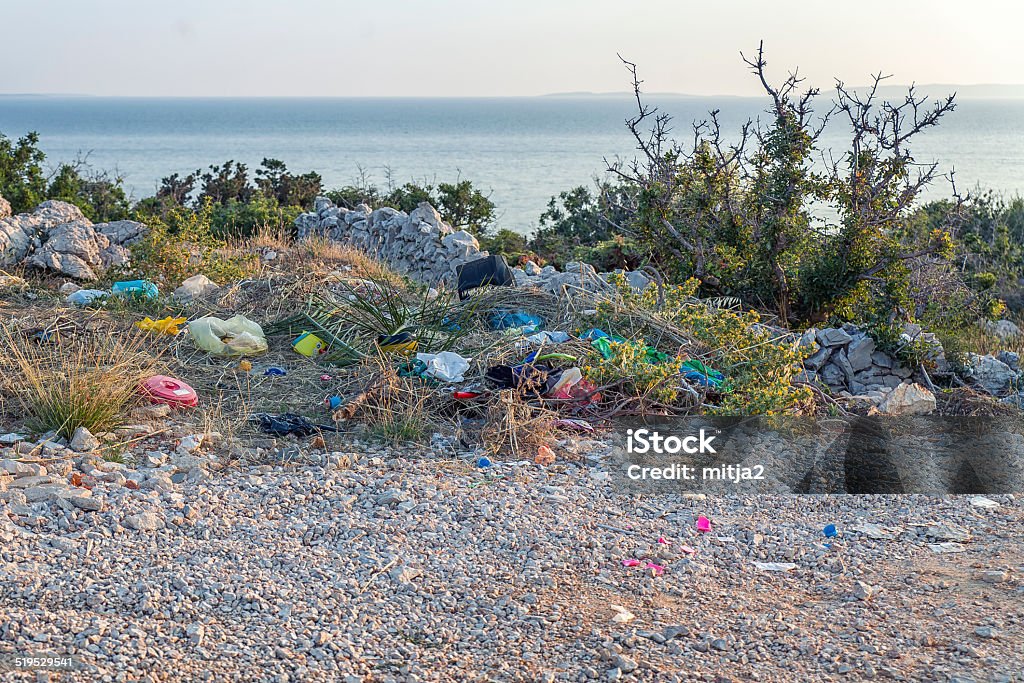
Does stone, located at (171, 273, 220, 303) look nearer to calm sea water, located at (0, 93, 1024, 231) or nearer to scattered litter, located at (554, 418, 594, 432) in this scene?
scattered litter, located at (554, 418, 594, 432)

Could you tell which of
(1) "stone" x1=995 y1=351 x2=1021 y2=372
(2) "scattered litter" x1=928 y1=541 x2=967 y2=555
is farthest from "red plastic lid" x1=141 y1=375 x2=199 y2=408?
(1) "stone" x1=995 y1=351 x2=1021 y2=372

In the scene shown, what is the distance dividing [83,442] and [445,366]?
6.88 feet

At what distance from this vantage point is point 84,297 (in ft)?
26.8

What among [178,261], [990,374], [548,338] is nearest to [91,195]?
[178,261]

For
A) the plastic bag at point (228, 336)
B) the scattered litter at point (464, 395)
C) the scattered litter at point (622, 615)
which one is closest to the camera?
the scattered litter at point (622, 615)

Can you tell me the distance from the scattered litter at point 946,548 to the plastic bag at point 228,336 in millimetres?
4602

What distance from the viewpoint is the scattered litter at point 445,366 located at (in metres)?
6.00

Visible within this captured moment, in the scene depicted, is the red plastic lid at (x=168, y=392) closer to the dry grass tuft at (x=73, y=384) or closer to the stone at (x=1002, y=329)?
the dry grass tuft at (x=73, y=384)

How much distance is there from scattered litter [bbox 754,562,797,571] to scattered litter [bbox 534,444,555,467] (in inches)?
55.9

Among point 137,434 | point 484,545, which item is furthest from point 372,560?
point 137,434

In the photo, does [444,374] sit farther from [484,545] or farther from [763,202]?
[763,202]

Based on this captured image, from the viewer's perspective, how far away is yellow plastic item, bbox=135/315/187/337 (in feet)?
23.0

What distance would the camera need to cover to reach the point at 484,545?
410 centimetres

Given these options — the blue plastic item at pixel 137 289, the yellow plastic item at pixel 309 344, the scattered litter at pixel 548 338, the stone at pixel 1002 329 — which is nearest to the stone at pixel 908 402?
the scattered litter at pixel 548 338
